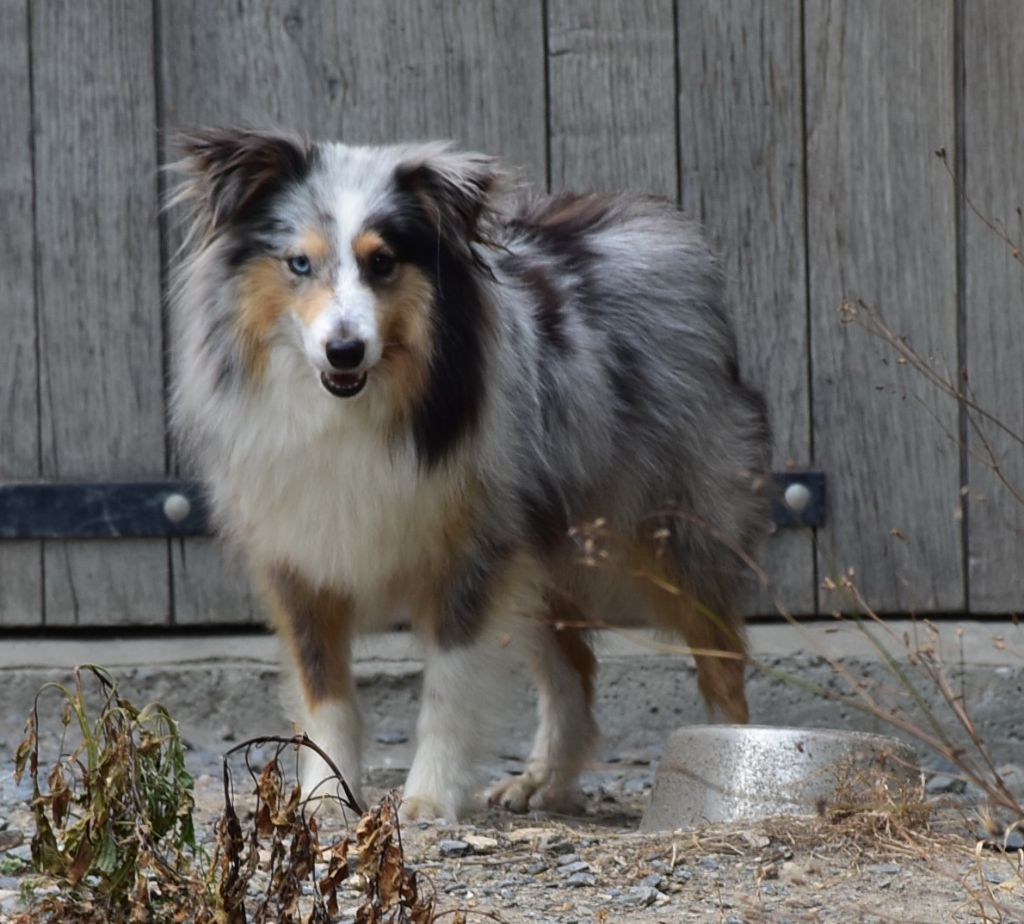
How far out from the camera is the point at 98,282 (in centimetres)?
515

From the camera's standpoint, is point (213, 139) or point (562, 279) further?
point (562, 279)

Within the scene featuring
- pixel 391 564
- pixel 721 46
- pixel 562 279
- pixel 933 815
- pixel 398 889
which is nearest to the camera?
pixel 398 889

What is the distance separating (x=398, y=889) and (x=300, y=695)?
203cm

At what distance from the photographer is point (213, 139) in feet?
13.3

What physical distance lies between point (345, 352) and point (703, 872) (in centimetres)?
133

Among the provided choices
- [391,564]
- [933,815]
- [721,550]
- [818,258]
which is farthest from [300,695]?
[818,258]

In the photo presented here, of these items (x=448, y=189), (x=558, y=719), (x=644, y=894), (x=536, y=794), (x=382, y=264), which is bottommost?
(x=536, y=794)

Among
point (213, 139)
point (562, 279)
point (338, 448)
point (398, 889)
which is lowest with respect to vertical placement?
point (398, 889)

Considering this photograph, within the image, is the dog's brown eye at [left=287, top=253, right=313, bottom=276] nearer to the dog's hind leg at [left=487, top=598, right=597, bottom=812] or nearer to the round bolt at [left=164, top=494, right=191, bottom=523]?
the dog's hind leg at [left=487, top=598, right=597, bottom=812]

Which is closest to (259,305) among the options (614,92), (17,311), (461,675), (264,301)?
(264,301)

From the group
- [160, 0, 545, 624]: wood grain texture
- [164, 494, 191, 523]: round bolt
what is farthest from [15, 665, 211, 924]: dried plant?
[160, 0, 545, 624]: wood grain texture

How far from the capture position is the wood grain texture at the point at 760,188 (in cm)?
504

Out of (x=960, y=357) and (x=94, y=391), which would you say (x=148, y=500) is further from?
(x=960, y=357)

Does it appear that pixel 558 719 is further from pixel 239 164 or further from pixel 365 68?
pixel 365 68
